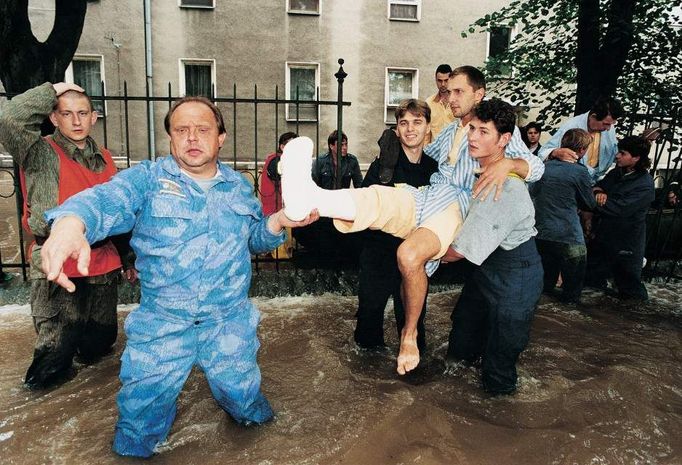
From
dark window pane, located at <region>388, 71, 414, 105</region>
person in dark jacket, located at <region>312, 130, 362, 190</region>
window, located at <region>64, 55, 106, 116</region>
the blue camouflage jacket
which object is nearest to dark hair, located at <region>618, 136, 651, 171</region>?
person in dark jacket, located at <region>312, 130, 362, 190</region>

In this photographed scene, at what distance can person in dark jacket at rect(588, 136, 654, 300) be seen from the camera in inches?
213

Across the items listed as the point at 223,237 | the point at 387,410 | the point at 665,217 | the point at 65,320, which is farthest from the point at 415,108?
the point at 665,217

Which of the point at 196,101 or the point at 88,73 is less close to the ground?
the point at 88,73

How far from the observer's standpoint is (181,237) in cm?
242

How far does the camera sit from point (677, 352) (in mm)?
4441

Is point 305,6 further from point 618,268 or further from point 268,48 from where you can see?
point 618,268

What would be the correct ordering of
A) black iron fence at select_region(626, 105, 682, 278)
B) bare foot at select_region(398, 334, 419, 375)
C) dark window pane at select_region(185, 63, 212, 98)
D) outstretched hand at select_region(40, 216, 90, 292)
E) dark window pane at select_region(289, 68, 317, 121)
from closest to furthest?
1. outstretched hand at select_region(40, 216, 90, 292)
2. bare foot at select_region(398, 334, 419, 375)
3. black iron fence at select_region(626, 105, 682, 278)
4. dark window pane at select_region(185, 63, 212, 98)
5. dark window pane at select_region(289, 68, 317, 121)

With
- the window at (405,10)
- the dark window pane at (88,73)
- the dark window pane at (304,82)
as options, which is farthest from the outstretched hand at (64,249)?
the window at (405,10)

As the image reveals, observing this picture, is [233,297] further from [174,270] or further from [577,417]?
[577,417]

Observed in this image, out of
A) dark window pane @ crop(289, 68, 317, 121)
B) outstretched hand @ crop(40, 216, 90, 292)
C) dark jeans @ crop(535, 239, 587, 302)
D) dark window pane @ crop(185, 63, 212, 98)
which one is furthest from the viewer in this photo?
dark window pane @ crop(289, 68, 317, 121)

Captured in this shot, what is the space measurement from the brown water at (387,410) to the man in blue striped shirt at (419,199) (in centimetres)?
54

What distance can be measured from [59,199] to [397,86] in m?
13.9

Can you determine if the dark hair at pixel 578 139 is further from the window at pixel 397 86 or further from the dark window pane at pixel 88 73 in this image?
the dark window pane at pixel 88 73

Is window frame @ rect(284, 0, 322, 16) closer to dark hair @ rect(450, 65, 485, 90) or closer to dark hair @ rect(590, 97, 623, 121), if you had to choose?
dark hair @ rect(590, 97, 623, 121)
